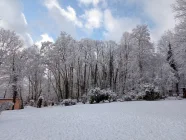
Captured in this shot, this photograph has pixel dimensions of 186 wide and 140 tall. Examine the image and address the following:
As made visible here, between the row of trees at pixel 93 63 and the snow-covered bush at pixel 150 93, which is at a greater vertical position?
the row of trees at pixel 93 63

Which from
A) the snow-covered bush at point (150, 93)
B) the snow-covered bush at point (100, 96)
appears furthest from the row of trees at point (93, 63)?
the snow-covered bush at point (100, 96)

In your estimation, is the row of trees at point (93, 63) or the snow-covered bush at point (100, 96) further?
the row of trees at point (93, 63)

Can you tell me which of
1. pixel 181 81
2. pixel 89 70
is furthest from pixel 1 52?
pixel 181 81

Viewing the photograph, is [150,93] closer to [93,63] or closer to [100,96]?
[100,96]

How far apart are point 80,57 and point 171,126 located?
3101cm

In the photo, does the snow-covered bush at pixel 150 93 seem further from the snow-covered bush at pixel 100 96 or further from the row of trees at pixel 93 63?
the row of trees at pixel 93 63

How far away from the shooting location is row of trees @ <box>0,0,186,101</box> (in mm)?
29403

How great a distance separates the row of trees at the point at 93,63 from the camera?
29403mm

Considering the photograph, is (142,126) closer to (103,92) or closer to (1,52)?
(103,92)

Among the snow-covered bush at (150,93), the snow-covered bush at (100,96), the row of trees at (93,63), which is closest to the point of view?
the snow-covered bush at (150,93)

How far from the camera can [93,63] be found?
38344 millimetres

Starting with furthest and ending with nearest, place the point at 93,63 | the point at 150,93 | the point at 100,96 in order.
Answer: the point at 93,63 → the point at 100,96 → the point at 150,93

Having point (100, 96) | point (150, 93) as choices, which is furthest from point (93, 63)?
point (150, 93)

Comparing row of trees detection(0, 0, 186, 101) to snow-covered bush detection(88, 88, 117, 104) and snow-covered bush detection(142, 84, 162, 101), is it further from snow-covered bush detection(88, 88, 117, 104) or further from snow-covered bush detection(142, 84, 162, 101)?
snow-covered bush detection(88, 88, 117, 104)
